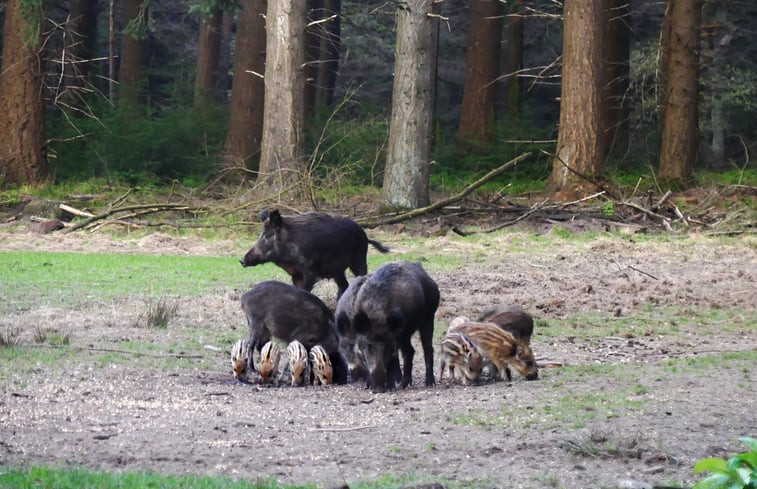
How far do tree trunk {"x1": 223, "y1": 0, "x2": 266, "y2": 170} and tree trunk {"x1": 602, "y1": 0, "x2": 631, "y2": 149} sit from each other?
8.85 m

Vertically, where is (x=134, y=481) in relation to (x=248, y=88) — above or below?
below

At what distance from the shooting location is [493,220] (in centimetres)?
2158

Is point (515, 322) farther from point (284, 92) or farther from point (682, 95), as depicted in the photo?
point (682, 95)

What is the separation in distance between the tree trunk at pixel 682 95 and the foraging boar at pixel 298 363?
16752 millimetres

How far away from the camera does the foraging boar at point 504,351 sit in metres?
9.98

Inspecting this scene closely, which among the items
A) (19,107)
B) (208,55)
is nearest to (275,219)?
(19,107)

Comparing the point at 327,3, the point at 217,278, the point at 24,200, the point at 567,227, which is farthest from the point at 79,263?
the point at 327,3

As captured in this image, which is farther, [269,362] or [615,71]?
[615,71]

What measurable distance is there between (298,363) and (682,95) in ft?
58.8

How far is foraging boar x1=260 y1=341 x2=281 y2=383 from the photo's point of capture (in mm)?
10102

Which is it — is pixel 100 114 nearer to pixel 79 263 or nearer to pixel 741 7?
pixel 79 263

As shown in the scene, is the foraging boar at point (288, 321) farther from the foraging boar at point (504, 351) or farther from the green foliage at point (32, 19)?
the green foliage at point (32, 19)

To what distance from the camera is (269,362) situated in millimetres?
10117

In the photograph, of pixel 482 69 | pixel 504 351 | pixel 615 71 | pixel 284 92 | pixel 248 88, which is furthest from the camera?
pixel 482 69
